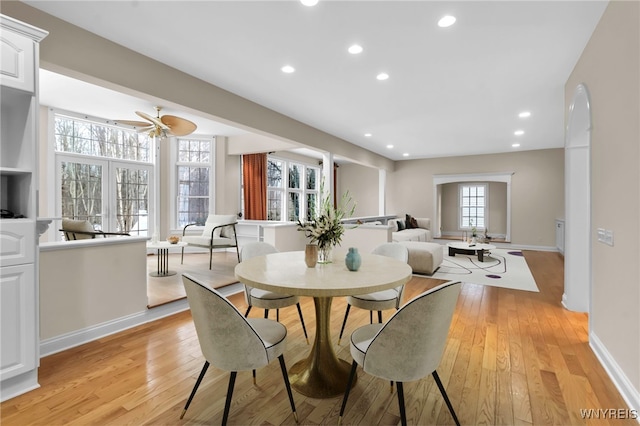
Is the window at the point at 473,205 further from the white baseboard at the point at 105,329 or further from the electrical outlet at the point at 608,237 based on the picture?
the white baseboard at the point at 105,329

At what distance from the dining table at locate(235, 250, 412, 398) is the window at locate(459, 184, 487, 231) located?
8.48 m

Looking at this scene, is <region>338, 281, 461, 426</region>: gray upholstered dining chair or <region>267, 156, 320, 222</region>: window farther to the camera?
<region>267, 156, 320, 222</region>: window

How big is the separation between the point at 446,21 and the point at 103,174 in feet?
19.5

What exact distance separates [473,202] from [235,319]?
387 inches

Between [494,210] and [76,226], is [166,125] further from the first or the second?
[494,210]

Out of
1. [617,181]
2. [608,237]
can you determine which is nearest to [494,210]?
[608,237]

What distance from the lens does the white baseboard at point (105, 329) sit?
2.45 metres

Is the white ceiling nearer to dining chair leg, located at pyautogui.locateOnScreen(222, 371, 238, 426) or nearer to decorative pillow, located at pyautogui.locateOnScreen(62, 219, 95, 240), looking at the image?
decorative pillow, located at pyautogui.locateOnScreen(62, 219, 95, 240)

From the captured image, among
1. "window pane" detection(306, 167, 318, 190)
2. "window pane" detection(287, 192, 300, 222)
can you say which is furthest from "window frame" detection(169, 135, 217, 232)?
"window pane" detection(306, 167, 318, 190)

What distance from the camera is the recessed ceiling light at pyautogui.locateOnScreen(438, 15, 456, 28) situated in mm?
2287

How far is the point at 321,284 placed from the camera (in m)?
1.64

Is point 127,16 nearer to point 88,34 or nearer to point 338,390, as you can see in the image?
point 88,34

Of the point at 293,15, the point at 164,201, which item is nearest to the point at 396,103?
the point at 293,15

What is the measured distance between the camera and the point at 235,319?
1463mm
